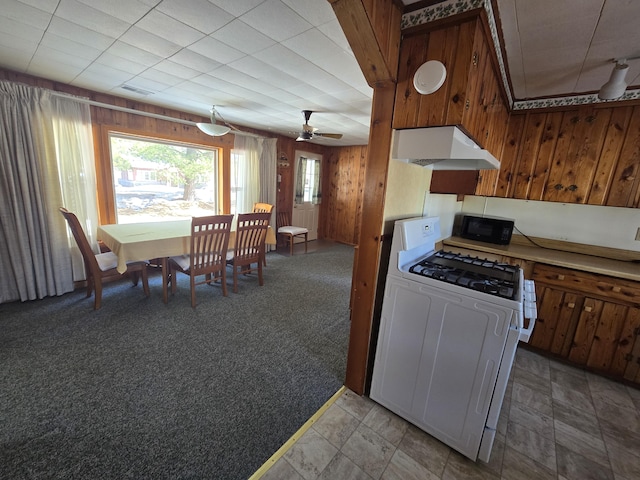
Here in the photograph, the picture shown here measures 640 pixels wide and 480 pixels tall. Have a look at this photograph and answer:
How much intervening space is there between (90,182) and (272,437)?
335cm

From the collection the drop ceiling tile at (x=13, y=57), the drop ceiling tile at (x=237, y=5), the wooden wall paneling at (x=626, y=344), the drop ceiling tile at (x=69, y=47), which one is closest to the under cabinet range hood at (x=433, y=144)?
the drop ceiling tile at (x=237, y=5)

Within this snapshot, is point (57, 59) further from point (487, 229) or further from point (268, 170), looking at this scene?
point (487, 229)

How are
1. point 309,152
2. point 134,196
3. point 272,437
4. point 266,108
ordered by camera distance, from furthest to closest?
point 309,152, point 134,196, point 266,108, point 272,437

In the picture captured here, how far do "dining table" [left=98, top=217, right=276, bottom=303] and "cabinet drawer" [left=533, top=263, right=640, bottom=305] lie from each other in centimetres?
339

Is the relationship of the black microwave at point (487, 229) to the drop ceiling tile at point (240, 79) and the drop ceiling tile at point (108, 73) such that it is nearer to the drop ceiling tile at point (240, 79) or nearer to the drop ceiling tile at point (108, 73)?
the drop ceiling tile at point (240, 79)

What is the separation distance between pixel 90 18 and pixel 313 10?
1360 millimetres

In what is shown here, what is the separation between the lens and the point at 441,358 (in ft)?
4.52

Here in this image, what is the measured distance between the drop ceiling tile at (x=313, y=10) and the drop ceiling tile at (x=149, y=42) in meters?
1.01

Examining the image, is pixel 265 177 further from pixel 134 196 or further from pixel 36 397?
pixel 36 397

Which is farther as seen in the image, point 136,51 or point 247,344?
→ point 247,344

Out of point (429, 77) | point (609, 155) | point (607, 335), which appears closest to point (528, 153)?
point (609, 155)

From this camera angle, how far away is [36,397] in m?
1.62

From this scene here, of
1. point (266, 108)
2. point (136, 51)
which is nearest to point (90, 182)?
point (136, 51)

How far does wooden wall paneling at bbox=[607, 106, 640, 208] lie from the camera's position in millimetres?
2029
